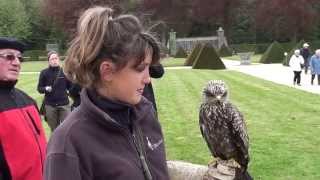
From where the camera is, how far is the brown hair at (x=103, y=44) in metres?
2.22

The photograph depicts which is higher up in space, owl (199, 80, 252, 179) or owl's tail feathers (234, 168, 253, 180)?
owl (199, 80, 252, 179)

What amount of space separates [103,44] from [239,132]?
13.7 feet

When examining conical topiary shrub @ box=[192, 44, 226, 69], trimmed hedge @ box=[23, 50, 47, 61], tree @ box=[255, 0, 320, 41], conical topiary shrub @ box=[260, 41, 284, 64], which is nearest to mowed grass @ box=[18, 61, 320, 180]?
→ conical topiary shrub @ box=[192, 44, 226, 69]

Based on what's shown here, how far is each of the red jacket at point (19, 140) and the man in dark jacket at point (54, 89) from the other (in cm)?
599

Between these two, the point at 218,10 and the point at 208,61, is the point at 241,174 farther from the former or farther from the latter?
the point at 218,10

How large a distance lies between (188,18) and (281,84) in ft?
163

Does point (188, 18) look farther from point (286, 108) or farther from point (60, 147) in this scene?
point (60, 147)

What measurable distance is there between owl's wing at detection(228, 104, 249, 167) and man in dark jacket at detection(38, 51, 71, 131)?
183 inches

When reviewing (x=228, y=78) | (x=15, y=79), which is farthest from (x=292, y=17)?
(x=15, y=79)

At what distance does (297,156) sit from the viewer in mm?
10094

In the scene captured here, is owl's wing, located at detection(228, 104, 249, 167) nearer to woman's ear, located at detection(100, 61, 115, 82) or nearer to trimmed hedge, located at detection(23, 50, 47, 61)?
woman's ear, located at detection(100, 61, 115, 82)

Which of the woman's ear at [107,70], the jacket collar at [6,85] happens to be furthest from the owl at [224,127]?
the woman's ear at [107,70]

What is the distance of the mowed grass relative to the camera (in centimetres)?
947

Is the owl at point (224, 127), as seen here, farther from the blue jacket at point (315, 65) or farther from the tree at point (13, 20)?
the tree at point (13, 20)
